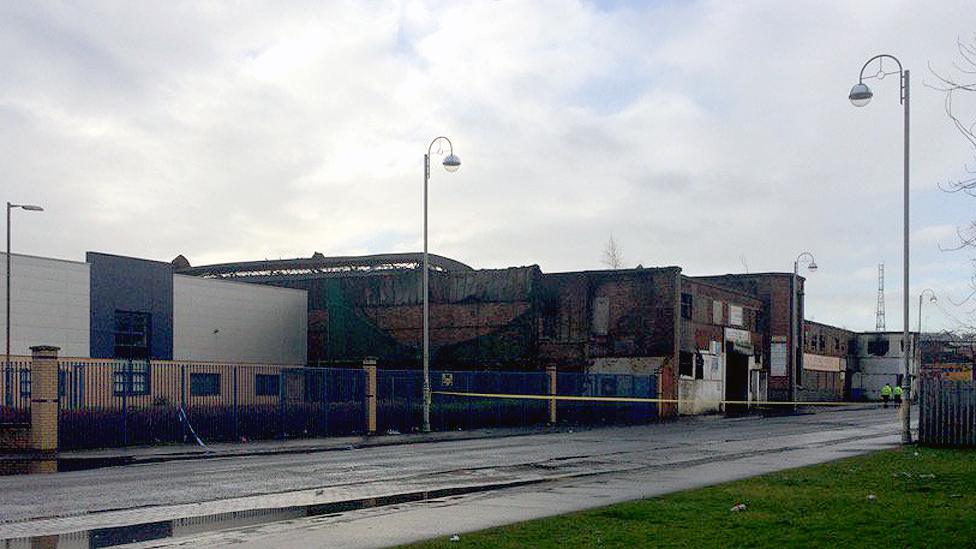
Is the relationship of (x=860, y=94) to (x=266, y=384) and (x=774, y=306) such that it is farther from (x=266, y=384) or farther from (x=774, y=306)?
(x=774, y=306)

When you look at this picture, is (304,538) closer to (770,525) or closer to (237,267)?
(770,525)

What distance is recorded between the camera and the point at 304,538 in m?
10.6

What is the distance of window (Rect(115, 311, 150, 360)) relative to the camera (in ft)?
144

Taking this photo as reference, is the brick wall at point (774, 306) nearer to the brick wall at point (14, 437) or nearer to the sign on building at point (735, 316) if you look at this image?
the sign on building at point (735, 316)

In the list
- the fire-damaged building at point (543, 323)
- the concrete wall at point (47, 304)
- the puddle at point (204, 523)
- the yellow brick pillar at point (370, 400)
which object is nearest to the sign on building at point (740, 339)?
the fire-damaged building at point (543, 323)

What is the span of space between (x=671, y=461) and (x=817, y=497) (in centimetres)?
803

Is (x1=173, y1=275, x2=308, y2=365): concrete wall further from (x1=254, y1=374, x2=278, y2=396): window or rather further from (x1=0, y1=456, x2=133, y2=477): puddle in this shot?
(x1=0, y1=456, x2=133, y2=477): puddle

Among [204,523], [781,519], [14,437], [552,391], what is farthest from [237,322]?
[781,519]

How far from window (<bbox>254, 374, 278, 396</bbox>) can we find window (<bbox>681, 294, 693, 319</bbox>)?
23830 millimetres

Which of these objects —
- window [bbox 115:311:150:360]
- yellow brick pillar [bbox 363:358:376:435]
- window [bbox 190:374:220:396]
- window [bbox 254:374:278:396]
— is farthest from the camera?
window [bbox 115:311:150:360]

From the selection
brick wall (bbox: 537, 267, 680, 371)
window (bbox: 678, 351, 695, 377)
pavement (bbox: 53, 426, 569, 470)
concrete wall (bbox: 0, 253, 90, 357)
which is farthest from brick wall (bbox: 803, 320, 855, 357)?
concrete wall (bbox: 0, 253, 90, 357)

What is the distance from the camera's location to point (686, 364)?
50688 millimetres

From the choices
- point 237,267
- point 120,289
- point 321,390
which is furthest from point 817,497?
point 237,267

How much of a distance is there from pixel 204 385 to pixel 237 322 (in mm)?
20027
